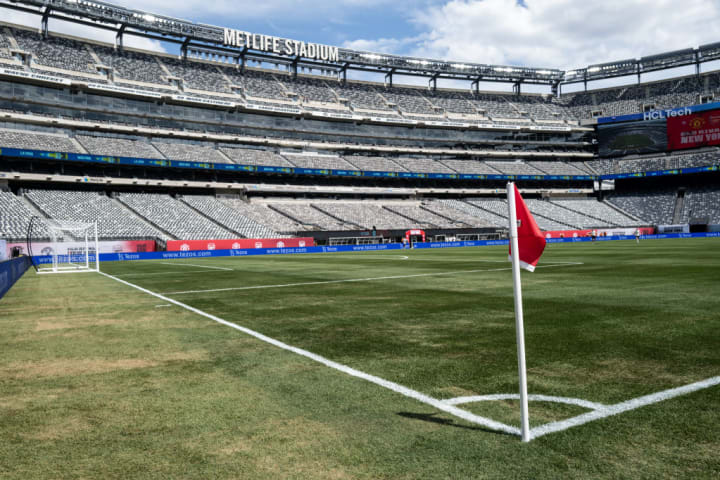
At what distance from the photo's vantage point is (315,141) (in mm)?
72000

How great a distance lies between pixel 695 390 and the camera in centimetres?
418

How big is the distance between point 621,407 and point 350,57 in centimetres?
7771

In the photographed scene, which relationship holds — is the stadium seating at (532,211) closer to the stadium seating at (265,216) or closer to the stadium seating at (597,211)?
the stadium seating at (597,211)

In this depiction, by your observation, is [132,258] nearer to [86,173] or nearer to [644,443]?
[86,173]

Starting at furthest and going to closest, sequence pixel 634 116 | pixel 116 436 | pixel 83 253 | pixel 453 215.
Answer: pixel 634 116 → pixel 453 215 → pixel 83 253 → pixel 116 436

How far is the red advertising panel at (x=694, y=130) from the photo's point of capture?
68500 millimetres

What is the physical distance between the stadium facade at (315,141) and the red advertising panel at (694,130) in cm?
22

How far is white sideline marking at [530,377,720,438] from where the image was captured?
11.3 ft

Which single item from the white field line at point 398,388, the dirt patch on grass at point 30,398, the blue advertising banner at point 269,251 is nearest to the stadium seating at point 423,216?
A: the blue advertising banner at point 269,251

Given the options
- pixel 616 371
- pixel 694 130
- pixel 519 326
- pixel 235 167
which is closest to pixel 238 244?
pixel 235 167

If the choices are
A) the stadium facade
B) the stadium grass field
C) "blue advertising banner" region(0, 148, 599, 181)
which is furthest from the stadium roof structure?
the stadium grass field

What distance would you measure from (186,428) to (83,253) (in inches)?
1528

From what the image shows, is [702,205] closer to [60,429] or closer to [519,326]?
[519,326]

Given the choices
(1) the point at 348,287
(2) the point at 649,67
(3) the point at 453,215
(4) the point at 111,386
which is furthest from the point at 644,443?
(2) the point at 649,67
